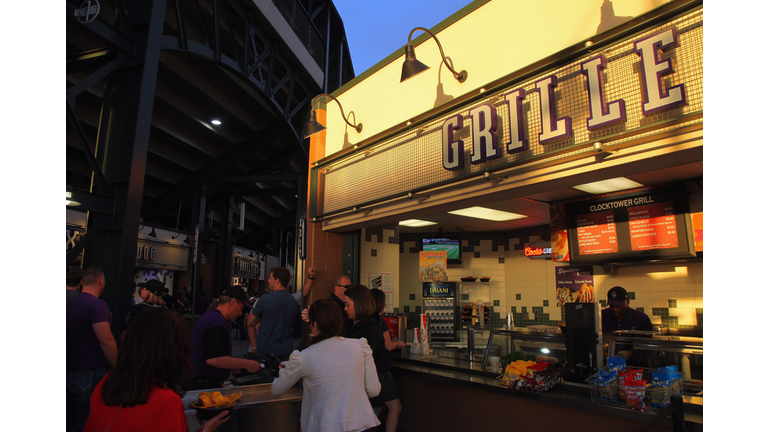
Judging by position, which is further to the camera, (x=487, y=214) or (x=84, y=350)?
(x=487, y=214)

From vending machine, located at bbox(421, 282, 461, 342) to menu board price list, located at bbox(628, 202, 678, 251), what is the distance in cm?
459

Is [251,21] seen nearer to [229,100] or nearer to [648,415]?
[229,100]

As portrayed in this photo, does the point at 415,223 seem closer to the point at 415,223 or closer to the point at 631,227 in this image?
the point at 415,223

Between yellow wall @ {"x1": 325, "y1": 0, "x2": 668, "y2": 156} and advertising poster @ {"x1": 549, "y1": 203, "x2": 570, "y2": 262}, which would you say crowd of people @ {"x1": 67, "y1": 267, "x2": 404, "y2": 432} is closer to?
yellow wall @ {"x1": 325, "y1": 0, "x2": 668, "y2": 156}

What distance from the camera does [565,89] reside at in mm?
3365

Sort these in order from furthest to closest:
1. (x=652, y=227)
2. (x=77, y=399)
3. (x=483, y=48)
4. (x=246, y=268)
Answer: (x=246, y=268)
(x=652, y=227)
(x=483, y=48)
(x=77, y=399)

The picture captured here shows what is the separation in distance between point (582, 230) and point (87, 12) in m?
6.38

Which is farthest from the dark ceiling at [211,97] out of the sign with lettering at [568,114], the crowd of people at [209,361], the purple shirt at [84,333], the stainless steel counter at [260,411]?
the sign with lettering at [568,114]

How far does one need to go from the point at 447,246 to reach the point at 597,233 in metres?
3.91

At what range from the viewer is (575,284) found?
7.09 metres

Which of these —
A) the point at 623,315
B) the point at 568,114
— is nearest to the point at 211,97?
the point at 568,114

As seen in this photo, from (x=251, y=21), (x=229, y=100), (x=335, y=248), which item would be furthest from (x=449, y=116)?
(x=229, y=100)

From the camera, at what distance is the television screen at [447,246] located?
29.2 feet

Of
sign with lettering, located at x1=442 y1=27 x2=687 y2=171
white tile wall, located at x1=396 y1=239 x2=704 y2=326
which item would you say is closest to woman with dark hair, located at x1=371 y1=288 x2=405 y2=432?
sign with lettering, located at x1=442 y1=27 x2=687 y2=171
